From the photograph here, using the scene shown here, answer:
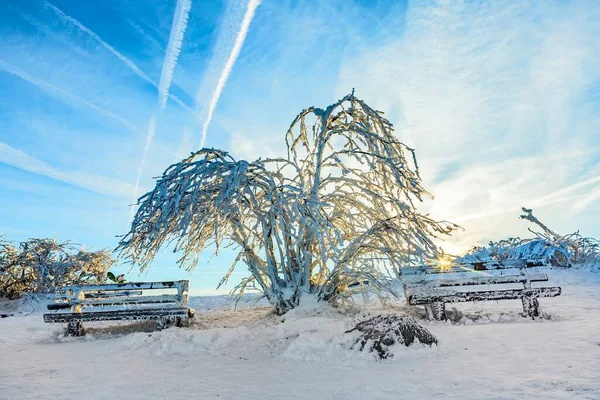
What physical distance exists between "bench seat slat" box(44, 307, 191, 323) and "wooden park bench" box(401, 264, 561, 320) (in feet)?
16.0

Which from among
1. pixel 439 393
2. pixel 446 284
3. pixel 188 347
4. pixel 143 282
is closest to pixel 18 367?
pixel 188 347

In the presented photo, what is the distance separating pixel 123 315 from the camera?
872cm

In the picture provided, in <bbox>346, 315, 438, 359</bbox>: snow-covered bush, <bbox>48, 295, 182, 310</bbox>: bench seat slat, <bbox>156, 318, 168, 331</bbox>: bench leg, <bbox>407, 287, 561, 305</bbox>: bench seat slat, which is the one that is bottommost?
<bbox>346, 315, 438, 359</bbox>: snow-covered bush

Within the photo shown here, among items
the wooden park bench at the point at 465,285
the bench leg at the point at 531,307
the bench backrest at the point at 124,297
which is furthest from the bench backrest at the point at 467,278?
the bench backrest at the point at 124,297

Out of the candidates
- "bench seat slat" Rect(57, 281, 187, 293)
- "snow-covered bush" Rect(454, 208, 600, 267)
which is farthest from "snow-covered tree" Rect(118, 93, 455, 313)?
"snow-covered bush" Rect(454, 208, 600, 267)

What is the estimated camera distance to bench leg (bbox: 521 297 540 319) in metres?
8.21

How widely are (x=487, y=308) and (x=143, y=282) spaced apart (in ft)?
25.6

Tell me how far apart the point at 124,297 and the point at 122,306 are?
0.63ft

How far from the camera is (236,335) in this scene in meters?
7.28

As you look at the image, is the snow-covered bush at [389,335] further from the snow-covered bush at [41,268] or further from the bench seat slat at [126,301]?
the snow-covered bush at [41,268]

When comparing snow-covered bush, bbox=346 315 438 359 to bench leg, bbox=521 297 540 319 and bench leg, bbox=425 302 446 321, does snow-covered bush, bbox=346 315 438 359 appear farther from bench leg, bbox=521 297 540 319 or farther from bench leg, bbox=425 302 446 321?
bench leg, bbox=521 297 540 319

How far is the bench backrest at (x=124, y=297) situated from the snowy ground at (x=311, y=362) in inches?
24.8

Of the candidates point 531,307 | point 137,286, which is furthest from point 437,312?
point 137,286

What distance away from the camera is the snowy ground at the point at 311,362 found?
4301 mm
